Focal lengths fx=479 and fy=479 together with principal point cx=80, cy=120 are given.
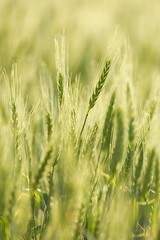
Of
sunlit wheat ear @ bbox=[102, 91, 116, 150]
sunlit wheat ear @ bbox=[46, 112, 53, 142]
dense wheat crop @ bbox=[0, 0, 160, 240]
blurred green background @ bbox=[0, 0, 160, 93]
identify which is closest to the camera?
dense wheat crop @ bbox=[0, 0, 160, 240]

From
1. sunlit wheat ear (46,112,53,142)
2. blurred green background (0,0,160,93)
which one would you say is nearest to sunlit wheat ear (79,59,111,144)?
sunlit wheat ear (46,112,53,142)

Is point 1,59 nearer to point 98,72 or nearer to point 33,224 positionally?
point 98,72

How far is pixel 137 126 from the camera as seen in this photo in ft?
3.27

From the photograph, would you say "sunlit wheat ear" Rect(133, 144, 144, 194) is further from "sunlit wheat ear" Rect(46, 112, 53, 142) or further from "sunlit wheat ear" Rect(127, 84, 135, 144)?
"sunlit wheat ear" Rect(46, 112, 53, 142)

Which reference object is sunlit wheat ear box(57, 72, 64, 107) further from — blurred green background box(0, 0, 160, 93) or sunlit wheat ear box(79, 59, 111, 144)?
blurred green background box(0, 0, 160, 93)

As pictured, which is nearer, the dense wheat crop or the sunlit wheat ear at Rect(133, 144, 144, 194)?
the dense wheat crop

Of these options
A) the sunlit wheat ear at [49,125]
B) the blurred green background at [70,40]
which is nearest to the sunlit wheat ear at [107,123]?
the sunlit wheat ear at [49,125]

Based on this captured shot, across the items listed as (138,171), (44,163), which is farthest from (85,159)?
(138,171)

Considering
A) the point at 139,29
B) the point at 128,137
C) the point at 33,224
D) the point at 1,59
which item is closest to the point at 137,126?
the point at 128,137

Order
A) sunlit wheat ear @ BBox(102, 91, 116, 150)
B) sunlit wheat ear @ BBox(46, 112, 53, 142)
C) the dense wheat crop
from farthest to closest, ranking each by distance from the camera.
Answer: sunlit wheat ear @ BBox(102, 91, 116, 150) → sunlit wheat ear @ BBox(46, 112, 53, 142) → the dense wheat crop

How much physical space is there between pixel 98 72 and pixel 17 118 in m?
0.21

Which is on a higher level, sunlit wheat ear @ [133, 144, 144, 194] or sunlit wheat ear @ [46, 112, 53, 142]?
sunlit wheat ear @ [46, 112, 53, 142]

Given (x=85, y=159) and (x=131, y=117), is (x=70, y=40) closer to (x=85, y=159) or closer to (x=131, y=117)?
(x=131, y=117)

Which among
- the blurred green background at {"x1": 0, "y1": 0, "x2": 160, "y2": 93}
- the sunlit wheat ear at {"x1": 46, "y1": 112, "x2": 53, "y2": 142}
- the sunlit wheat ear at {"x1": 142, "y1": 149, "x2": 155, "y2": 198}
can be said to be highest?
the blurred green background at {"x1": 0, "y1": 0, "x2": 160, "y2": 93}
